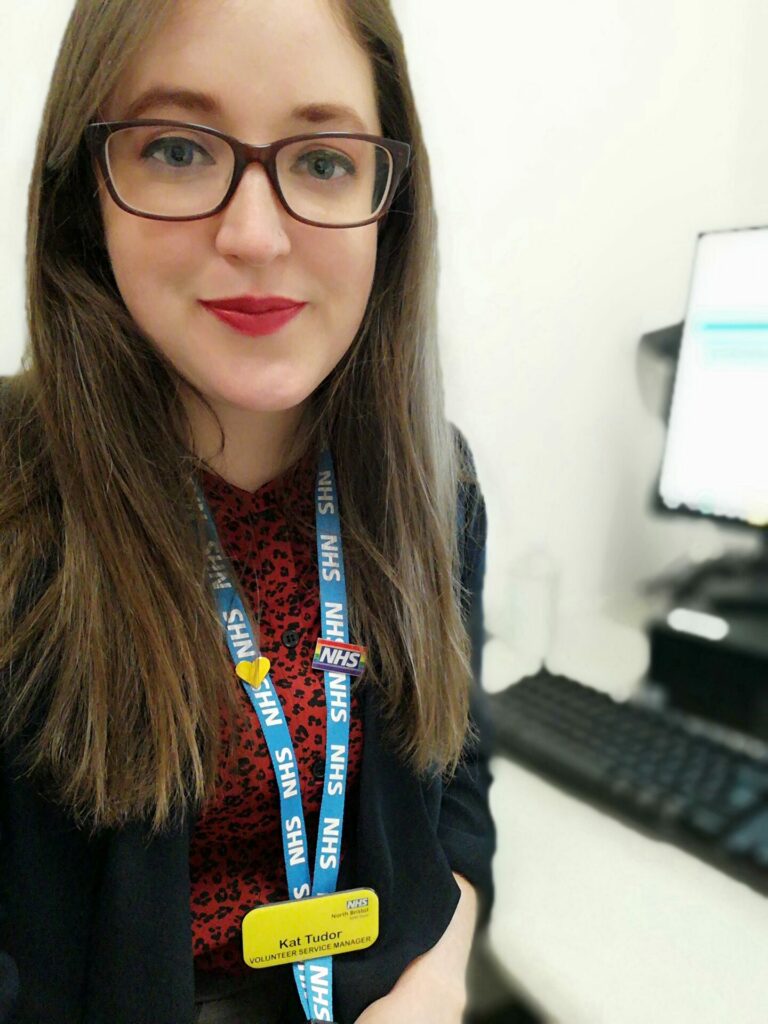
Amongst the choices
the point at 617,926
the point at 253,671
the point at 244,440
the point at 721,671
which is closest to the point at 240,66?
the point at 244,440

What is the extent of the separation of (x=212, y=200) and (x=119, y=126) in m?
0.08

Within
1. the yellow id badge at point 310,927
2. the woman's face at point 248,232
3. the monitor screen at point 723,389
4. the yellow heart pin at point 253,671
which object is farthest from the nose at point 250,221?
the monitor screen at point 723,389

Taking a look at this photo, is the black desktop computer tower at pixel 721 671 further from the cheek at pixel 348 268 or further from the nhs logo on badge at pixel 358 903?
the cheek at pixel 348 268

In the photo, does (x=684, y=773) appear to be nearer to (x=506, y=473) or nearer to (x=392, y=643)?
(x=392, y=643)

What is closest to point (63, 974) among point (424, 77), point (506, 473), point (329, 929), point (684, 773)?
point (329, 929)

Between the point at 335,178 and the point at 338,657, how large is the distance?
42 centimetres

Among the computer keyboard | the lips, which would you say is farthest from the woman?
the computer keyboard

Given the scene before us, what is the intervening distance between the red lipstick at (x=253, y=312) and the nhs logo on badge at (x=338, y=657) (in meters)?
0.29

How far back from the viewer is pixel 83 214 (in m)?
0.64

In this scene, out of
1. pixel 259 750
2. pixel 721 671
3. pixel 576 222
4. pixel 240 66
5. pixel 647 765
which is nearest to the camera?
pixel 240 66

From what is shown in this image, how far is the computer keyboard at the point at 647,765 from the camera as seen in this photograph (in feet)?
2.45

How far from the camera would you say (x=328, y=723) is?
696mm

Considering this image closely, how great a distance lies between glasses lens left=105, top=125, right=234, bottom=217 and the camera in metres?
0.57

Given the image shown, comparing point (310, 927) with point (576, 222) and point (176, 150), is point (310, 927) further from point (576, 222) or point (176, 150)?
point (576, 222)
